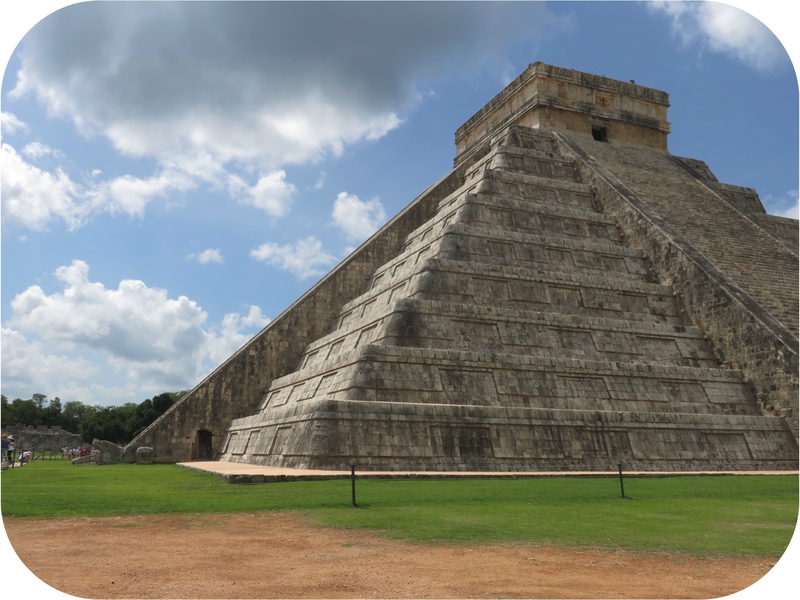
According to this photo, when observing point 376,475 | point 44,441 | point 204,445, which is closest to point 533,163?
point 204,445

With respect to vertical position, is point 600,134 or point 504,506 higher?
point 600,134

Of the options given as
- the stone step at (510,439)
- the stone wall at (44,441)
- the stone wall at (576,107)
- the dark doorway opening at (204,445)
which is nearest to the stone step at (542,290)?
the stone step at (510,439)

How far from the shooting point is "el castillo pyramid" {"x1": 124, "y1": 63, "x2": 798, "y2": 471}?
12680 millimetres

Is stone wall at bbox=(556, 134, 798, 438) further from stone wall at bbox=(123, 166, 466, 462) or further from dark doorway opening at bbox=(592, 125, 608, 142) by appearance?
stone wall at bbox=(123, 166, 466, 462)

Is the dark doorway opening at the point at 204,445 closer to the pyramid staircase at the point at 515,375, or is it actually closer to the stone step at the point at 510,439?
the pyramid staircase at the point at 515,375

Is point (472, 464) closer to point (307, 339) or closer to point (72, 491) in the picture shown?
point (72, 491)

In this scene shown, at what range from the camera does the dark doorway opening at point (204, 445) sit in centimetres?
1834

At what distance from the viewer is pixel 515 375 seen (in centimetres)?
1396

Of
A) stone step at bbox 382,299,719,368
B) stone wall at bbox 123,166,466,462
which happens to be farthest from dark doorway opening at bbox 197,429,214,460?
stone step at bbox 382,299,719,368

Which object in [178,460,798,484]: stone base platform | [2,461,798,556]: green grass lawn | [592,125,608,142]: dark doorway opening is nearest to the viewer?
[2,461,798,556]: green grass lawn

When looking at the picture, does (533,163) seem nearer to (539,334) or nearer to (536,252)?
(536,252)

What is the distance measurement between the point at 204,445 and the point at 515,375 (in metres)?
9.30

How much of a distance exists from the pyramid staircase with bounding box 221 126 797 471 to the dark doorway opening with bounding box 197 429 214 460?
0.85 metres

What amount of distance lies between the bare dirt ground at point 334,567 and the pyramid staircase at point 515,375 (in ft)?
14.9
